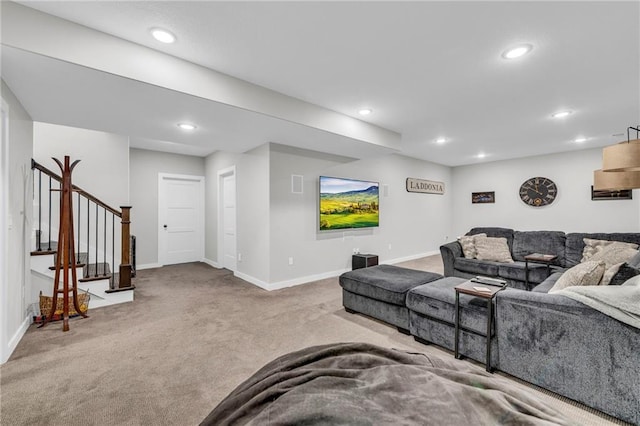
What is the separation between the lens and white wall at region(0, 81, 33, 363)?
2.30m

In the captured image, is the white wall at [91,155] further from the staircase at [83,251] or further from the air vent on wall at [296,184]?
the air vent on wall at [296,184]

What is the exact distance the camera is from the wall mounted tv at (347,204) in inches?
198

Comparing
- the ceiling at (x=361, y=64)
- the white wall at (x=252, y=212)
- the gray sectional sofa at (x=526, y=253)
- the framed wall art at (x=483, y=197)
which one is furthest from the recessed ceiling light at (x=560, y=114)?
the white wall at (x=252, y=212)

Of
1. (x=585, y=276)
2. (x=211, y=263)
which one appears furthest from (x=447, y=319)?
(x=211, y=263)

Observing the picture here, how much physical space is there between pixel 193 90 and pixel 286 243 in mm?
2660

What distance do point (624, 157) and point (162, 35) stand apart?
3.33m

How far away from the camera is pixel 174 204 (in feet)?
21.1

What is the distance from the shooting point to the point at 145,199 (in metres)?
6.00

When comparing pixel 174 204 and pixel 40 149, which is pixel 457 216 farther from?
pixel 40 149

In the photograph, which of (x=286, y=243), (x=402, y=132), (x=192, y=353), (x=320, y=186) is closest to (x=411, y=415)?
(x=192, y=353)

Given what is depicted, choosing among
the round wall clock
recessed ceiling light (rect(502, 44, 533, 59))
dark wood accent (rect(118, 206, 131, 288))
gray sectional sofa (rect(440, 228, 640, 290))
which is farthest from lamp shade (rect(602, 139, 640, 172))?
the round wall clock

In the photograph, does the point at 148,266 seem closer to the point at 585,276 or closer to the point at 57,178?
the point at 57,178

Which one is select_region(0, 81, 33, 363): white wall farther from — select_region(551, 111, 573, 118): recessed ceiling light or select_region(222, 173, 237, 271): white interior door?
select_region(551, 111, 573, 118): recessed ceiling light

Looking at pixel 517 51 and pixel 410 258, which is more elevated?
pixel 517 51
